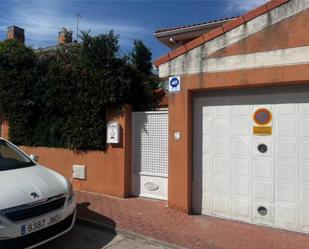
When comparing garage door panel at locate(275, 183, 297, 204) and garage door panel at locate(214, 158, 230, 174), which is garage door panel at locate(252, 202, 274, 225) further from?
garage door panel at locate(214, 158, 230, 174)

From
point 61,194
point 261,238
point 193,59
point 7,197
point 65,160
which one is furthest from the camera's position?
point 65,160

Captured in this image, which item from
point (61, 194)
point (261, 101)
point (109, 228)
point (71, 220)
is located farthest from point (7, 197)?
point (261, 101)

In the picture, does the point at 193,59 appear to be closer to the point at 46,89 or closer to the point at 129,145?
the point at 129,145

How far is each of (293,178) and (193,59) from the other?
2.76 metres

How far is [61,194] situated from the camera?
5.01m

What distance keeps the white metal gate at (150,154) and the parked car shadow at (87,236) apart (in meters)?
1.53

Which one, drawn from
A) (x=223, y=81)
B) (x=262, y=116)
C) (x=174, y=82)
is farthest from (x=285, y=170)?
(x=174, y=82)

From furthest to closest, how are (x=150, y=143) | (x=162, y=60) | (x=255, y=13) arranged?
(x=150, y=143) < (x=162, y=60) < (x=255, y=13)

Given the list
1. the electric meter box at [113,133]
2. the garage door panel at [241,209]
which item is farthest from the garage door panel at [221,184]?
the electric meter box at [113,133]

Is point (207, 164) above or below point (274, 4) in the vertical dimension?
below

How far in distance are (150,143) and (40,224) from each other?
3608mm

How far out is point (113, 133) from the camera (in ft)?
25.8

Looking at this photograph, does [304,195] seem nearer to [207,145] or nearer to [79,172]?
[207,145]

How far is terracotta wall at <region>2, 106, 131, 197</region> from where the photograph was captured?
785 cm
